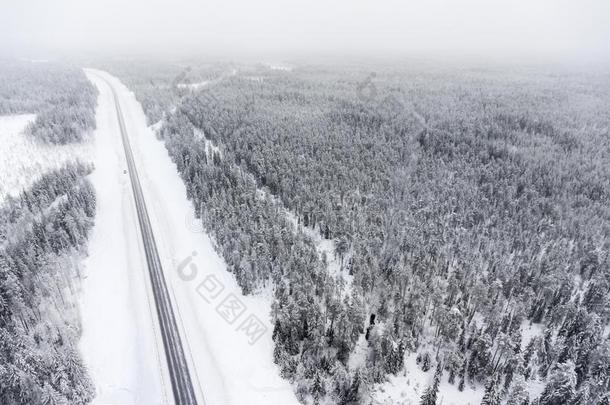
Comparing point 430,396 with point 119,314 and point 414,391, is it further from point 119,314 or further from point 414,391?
point 119,314

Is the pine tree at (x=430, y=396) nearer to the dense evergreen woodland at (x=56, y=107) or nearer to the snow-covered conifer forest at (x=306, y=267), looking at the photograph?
the snow-covered conifer forest at (x=306, y=267)

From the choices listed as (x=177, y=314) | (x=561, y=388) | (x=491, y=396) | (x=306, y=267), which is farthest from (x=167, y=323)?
(x=561, y=388)

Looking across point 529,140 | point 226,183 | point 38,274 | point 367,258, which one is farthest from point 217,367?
point 529,140

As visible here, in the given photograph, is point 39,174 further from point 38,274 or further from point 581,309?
point 581,309

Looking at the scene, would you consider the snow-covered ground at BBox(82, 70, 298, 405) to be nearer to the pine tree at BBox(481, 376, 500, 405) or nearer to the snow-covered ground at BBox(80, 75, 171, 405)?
the snow-covered ground at BBox(80, 75, 171, 405)

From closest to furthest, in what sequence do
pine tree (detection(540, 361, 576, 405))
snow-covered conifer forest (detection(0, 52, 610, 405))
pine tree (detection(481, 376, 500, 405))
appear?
pine tree (detection(540, 361, 576, 405)) → pine tree (detection(481, 376, 500, 405)) → snow-covered conifer forest (detection(0, 52, 610, 405))
